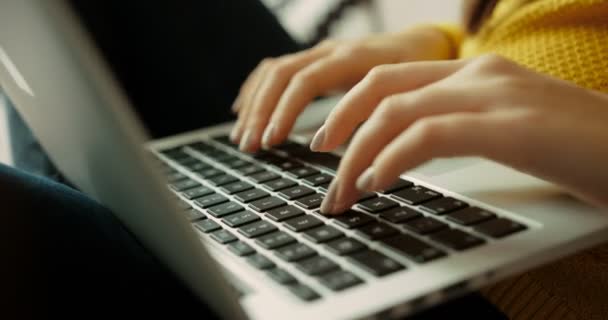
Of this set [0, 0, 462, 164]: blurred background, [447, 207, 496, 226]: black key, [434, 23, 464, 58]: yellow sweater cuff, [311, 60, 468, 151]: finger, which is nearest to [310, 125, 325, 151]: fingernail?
[311, 60, 468, 151]: finger

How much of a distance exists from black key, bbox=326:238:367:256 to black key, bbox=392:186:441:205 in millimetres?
73

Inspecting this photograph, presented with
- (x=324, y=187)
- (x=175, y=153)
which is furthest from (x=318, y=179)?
(x=175, y=153)

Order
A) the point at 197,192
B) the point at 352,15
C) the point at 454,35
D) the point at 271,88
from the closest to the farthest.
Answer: the point at 197,192
the point at 271,88
the point at 454,35
the point at 352,15

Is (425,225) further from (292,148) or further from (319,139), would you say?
(292,148)

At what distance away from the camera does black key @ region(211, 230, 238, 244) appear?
0.42 meters

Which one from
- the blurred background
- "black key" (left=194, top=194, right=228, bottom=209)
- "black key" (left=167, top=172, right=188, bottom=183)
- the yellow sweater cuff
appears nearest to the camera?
"black key" (left=194, top=194, right=228, bottom=209)

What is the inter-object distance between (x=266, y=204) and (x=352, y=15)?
1.32m

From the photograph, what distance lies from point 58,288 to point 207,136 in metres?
0.37

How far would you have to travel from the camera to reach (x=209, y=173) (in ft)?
1.98

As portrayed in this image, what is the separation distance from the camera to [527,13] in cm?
64

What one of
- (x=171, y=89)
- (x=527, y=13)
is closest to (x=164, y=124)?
(x=171, y=89)

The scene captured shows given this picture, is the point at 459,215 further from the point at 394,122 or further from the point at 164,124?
the point at 164,124

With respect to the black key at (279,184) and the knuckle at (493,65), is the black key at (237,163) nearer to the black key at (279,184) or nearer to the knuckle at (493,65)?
the black key at (279,184)

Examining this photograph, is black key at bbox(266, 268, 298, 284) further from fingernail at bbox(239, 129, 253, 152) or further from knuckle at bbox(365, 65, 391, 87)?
fingernail at bbox(239, 129, 253, 152)
